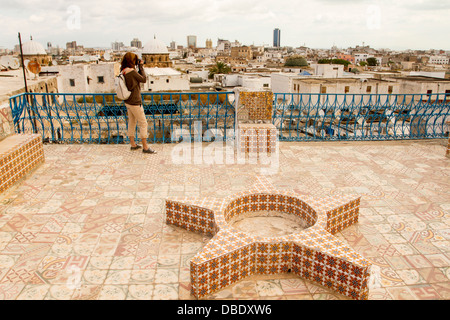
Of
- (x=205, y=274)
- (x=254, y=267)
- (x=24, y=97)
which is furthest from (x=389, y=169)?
(x=24, y=97)

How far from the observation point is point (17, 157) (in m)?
5.09

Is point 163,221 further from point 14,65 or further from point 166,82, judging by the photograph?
point 166,82

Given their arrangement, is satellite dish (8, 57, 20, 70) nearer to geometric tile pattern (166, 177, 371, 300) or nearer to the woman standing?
the woman standing

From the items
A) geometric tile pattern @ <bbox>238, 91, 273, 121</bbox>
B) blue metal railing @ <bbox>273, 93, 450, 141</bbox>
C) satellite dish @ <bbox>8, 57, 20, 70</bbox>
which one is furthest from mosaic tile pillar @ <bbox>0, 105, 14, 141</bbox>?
satellite dish @ <bbox>8, 57, 20, 70</bbox>

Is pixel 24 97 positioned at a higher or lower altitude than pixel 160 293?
higher

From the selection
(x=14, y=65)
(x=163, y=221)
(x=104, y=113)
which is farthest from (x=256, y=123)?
(x=14, y=65)

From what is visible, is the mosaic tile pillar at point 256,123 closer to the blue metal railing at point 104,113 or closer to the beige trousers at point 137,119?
the blue metal railing at point 104,113

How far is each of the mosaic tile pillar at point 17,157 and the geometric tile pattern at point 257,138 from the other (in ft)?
11.1

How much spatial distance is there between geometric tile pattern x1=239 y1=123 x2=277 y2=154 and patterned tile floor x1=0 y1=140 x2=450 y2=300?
323 millimetres

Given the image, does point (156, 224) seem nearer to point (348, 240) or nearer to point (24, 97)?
point (348, 240)

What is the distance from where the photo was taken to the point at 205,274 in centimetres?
289

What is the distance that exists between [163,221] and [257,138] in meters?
2.95

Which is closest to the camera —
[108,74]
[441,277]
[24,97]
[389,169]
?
[441,277]
